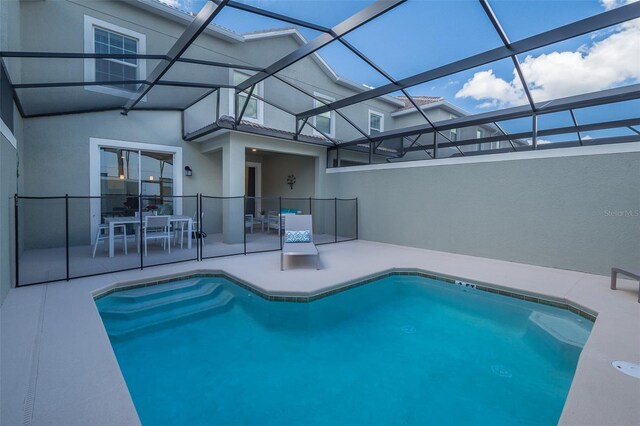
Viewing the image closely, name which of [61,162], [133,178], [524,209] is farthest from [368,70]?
[61,162]

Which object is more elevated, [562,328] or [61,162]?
[61,162]

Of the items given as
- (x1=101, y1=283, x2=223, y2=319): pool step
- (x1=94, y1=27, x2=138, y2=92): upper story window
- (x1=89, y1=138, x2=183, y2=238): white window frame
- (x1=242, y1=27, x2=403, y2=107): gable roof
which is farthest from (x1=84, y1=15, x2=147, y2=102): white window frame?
(x1=101, y1=283, x2=223, y2=319): pool step

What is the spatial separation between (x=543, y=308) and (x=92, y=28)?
12145 millimetres

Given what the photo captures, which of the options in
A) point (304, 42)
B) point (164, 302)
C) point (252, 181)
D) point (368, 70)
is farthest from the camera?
Answer: point (252, 181)

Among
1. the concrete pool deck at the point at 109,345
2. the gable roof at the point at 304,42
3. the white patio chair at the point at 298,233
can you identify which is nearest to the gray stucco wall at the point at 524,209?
the concrete pool deck at the point at 109,345

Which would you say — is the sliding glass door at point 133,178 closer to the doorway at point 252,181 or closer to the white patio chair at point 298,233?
the white patio chair at point 298,233

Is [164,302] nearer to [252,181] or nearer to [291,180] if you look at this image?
[291,180]

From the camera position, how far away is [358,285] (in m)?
5.67

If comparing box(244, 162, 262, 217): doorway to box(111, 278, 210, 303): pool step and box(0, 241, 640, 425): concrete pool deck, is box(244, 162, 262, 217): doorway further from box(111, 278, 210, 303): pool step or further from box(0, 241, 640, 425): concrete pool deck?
box(111, 278, 210, 303): pool step

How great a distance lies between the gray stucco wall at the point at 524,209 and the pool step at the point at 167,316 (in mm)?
5952

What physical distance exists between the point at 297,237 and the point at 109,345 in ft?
15.9

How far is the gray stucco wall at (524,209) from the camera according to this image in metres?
5.83

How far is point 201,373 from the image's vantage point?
127 inches

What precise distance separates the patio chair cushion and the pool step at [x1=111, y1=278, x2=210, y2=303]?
233 cm
